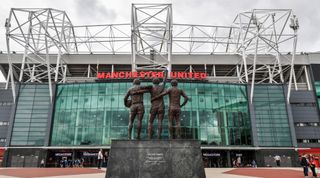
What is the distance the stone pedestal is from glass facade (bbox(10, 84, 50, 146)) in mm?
31846

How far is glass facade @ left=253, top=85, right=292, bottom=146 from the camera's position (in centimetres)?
3978

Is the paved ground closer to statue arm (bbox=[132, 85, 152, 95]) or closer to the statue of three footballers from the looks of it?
the statue of three footballers

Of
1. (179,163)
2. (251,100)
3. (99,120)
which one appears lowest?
(179,163)


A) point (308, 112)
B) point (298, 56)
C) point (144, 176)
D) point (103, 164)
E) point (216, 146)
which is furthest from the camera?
point (298, 56)

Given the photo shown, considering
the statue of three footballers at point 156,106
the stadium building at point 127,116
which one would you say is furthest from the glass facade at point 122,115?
the statue of three footballers at point 156,106

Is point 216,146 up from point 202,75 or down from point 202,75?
down

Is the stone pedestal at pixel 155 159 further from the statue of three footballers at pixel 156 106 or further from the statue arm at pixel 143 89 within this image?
the statue arm at pixel 143 89

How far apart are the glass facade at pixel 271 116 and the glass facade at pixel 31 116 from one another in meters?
34.8

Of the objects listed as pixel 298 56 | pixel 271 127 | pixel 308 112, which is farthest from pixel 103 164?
pixel 298 56

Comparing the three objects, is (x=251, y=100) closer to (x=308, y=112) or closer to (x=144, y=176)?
(x=308, y=112)

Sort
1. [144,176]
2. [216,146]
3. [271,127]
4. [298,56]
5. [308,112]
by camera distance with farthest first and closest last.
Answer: [298,56]
[308,112]
[271,127]
[216,146]
[144,176]

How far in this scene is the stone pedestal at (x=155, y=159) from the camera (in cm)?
1173

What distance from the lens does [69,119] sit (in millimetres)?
39875

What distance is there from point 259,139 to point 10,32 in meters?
43.2
